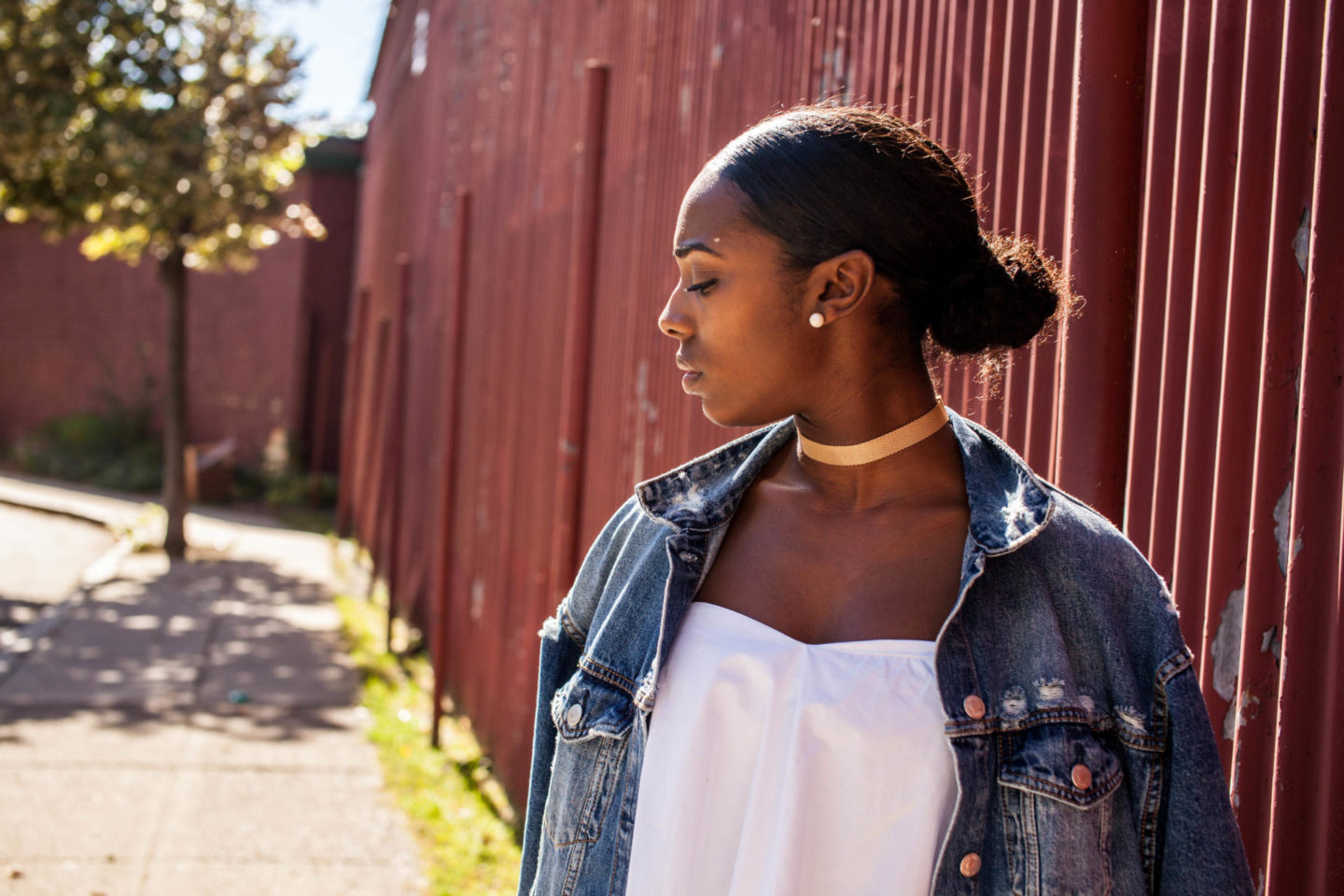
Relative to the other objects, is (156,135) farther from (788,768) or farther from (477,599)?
(788,768)

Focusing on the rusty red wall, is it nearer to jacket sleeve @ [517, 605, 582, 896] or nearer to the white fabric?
jacket sleeve @ [517, 605, 582, 896]

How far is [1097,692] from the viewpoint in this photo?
1.37 meters

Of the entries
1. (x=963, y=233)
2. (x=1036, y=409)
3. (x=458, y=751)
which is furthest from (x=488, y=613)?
(x=963, y=233)

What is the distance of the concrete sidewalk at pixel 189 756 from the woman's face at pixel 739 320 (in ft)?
10.8

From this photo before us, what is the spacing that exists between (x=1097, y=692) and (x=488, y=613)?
4867mm

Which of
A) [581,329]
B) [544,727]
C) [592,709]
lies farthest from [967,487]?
[581,329]

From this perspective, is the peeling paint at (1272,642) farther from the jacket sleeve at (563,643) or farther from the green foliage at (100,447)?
the green foliage at (100,447)

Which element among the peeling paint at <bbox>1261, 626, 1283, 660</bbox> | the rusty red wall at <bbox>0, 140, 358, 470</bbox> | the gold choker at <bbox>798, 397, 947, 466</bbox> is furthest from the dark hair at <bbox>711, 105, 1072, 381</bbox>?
the rusty red wall at <bbox>0, 140, 358, 470</bbox>

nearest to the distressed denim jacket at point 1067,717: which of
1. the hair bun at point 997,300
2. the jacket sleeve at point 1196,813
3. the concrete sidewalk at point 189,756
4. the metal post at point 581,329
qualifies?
the jacket sleeve at point 1196,813

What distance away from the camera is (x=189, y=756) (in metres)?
5.63

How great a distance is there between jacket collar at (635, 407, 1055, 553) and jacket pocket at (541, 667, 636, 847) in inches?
10.2

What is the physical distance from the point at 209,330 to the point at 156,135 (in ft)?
27.4

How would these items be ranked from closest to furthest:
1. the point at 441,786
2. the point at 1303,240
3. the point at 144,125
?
→ the point at 1303,240 < the point at 441,786 < the point at 144,125

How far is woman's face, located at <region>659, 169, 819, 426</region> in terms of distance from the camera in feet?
5.26
